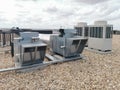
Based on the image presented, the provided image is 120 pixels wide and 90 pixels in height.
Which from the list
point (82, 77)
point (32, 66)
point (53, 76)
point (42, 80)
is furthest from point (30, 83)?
point (82, 77)

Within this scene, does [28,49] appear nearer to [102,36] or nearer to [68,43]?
[68,43]

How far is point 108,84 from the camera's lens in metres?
4.20

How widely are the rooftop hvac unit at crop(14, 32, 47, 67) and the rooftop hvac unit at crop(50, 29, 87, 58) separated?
1190mm

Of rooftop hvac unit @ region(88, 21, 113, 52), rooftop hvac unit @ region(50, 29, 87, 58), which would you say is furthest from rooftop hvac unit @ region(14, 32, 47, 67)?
rooftop hvac unit @ region(88, 21, 113, 52)

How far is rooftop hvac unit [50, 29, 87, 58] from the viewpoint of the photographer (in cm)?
616

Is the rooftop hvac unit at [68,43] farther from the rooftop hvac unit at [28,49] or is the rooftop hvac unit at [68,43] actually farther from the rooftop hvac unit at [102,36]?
the rooftop hvac unit at [102,36]

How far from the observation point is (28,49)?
502cm

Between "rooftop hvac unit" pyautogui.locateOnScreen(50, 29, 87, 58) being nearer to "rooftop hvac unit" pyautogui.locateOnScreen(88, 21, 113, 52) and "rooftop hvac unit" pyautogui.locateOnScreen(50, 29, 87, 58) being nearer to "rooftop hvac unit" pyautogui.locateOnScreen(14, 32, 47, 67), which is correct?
"rooftop hvac unit" pyautogui.locateOnScreen(14, 32, 47, 67)

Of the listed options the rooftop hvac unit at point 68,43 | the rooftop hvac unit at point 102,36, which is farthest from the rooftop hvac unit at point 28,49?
the rooftop hvac unit at point 102,36

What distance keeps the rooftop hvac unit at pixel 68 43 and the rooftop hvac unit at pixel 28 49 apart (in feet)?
3.90

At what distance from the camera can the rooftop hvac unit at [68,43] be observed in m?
6.16

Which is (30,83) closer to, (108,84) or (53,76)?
(53,76)

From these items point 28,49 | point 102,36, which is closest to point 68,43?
point 28,49

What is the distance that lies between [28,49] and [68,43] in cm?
174
